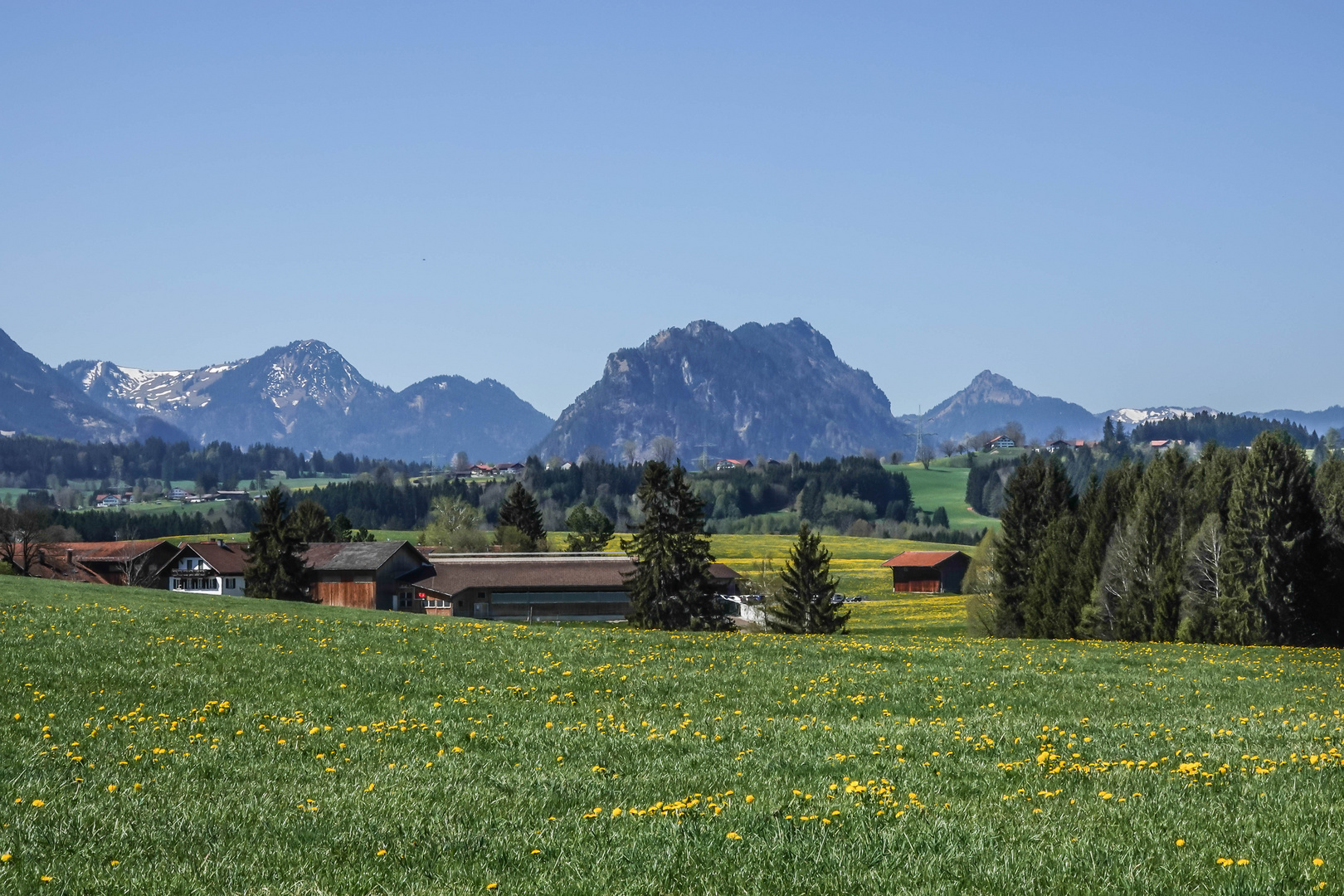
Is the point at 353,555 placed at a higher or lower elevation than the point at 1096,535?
lower

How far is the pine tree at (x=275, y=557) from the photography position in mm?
97500

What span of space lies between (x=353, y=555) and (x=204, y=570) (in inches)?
1050

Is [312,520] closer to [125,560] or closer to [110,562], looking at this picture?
[125,560]

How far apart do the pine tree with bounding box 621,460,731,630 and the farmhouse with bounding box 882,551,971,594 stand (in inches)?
3869

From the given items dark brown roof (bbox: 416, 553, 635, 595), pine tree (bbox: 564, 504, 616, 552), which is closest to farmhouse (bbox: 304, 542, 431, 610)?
dark brown roof (bbox: 416, 553, 635, 595)

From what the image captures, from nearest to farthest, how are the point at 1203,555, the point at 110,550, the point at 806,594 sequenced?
the point at 1203,555
the point at 806,594
the point at 110,550

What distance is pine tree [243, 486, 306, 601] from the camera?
97500 millimetres

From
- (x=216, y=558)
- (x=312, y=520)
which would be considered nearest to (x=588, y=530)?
(x=312, y=520)

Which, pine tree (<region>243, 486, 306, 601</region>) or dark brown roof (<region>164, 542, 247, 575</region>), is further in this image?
dark brown roof (<region>164, 542, 247, 575</region>)

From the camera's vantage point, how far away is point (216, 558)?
13375 cm

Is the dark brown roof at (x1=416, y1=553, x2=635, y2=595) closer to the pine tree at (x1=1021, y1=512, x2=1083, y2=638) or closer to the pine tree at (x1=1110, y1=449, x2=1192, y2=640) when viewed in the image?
the pine tree at (x1=1021, y1=512, x2=1083, y2=638)

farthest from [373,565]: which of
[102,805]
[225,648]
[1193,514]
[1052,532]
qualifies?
[102,805]

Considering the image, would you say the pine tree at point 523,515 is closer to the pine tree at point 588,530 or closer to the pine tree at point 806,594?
the pine tree at point 588,530

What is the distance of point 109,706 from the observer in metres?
19.4
